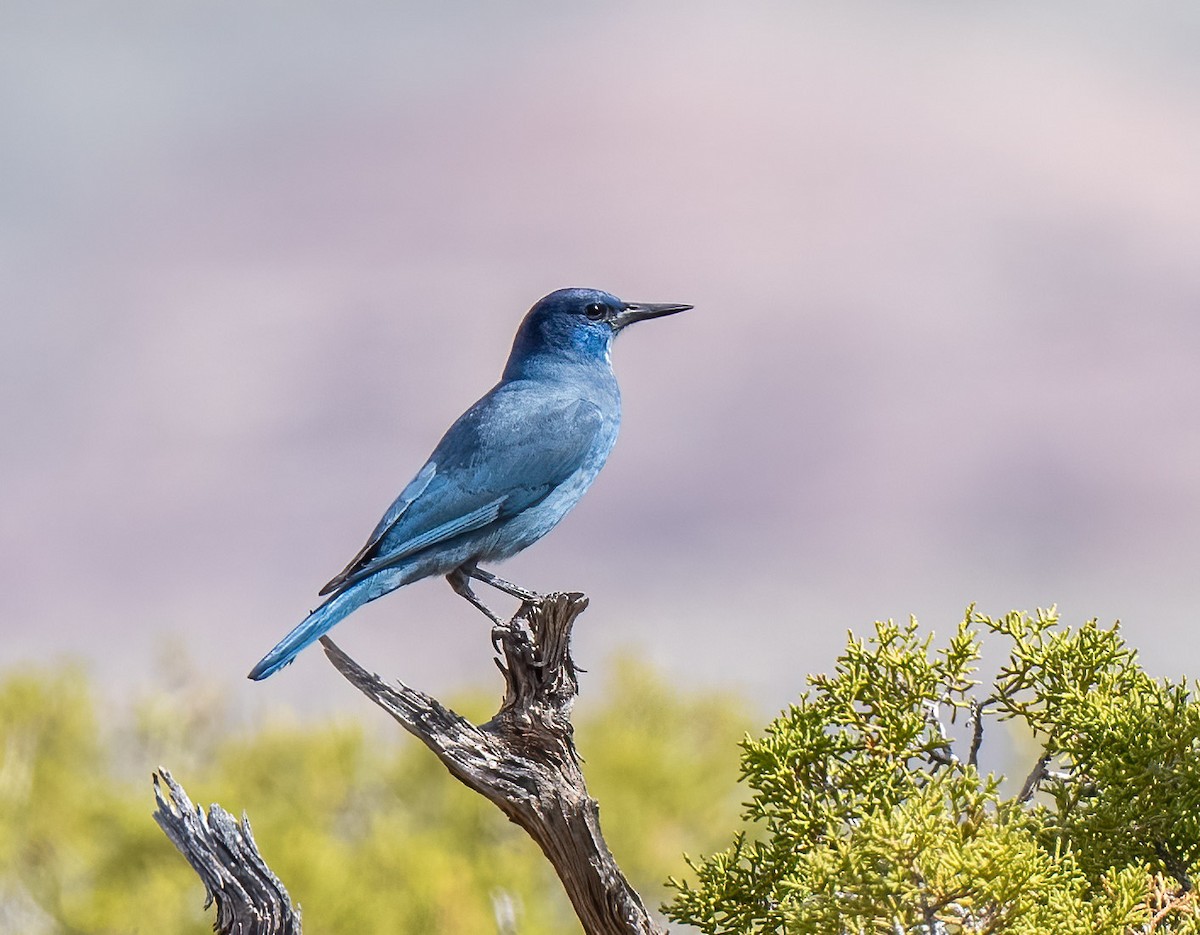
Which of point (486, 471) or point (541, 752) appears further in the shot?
point (486, 471)

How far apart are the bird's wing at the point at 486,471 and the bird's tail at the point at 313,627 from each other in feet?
0.25

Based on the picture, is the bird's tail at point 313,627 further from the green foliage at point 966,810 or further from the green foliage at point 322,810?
the green foliage at point 322,810

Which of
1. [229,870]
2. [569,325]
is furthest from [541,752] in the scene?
[569,325]

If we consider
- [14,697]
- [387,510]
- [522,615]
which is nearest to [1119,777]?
[522,615]

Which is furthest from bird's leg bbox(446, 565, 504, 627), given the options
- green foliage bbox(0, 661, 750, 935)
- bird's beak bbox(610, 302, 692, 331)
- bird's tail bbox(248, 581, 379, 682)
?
green foliage bbox(0, 661, 750, 935)

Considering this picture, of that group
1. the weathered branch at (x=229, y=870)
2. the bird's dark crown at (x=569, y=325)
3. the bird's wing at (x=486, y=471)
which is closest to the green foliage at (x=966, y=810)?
the weathered branch at (x=229, y=870)

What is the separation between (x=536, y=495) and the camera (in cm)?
676

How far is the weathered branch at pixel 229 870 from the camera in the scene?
482 cm

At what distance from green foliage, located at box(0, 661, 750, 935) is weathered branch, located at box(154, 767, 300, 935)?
11.8 m

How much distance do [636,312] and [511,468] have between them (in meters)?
1.46

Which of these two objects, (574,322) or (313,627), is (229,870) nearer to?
(313,627)

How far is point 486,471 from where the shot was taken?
22.0ft

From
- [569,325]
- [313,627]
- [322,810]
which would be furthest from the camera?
[322,810]

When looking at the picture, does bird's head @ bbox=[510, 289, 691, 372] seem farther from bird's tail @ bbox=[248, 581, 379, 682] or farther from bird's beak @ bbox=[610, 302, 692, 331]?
bird's tail @ bbox=[248, 581, 379, 682]
